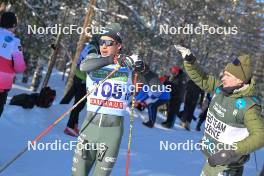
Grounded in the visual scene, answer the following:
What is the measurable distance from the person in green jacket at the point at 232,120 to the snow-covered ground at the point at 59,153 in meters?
3.19

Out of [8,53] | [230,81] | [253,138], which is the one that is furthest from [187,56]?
[8,53]

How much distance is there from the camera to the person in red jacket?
5926mm

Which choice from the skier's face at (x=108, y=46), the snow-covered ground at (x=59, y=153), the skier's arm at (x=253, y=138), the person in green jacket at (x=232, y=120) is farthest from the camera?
the snow-covered ground at (x=59, y=153)

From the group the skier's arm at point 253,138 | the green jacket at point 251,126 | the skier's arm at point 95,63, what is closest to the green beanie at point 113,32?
the skier's arm at point 95,63

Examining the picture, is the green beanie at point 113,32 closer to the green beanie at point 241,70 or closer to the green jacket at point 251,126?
the green beanie at point 241,70

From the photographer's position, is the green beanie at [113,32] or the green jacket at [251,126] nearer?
the green jacket at [251,126]

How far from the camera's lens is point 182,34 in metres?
33.9

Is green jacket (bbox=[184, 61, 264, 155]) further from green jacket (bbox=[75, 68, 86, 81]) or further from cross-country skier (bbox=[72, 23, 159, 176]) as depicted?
green jacket (bbox=[75, 68, 86, 81])

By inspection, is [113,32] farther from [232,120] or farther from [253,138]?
[253,138]

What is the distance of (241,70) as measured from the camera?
4.30 metres

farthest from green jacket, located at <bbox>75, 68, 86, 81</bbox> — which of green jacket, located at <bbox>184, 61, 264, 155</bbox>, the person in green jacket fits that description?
green jacket, located at <bbox>184, 61, 264, 155</bbox>

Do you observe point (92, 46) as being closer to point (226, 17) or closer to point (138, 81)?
point (138, 81)

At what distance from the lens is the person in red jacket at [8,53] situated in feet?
19.4

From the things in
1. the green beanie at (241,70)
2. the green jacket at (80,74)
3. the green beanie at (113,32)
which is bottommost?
the green jacket at (80,74)
